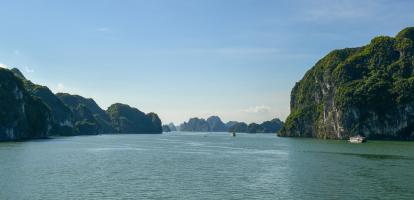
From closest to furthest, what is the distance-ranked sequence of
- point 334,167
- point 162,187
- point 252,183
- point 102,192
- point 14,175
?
point 102,192 → point 162,187 → point 252,183 → point 14,175 → point 334,167

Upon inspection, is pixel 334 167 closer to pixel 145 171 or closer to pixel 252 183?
pixel 252 183

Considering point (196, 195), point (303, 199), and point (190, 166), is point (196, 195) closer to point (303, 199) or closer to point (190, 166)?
point (303, 199)

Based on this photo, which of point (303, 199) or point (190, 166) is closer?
point (303, 199)

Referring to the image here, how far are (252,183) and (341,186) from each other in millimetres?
Result: 13188

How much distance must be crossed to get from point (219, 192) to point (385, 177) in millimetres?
33502

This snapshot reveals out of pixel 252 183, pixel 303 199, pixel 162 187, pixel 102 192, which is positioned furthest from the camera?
pixel 252 183

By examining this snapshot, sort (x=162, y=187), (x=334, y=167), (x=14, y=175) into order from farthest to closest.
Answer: (x=334, y=167)
(x=14, y=175)
(x=162, y=187)

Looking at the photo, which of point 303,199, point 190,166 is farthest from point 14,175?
point 303,199

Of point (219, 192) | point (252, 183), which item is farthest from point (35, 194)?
point (252, 183)

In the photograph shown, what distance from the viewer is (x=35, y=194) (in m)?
58.7

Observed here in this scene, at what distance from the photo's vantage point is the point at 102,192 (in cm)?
6081

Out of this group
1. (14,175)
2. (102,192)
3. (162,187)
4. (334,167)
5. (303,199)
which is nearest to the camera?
(303,199)

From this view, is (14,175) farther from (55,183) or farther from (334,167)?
(334,167)

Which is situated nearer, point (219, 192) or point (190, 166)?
point (219, 192)
